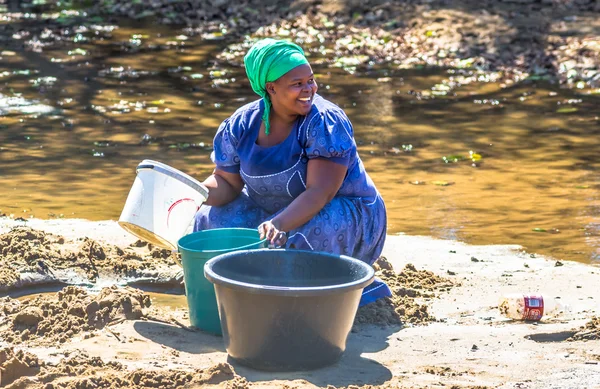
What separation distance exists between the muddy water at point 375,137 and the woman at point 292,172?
1.68 metres

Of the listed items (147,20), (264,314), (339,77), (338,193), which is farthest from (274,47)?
(147,20)

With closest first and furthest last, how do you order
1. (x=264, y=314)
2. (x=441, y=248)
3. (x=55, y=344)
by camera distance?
(x=264, y=314) < (x=55, y=344) < (x=441, y=248)

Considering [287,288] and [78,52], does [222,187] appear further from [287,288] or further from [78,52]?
[78,52]

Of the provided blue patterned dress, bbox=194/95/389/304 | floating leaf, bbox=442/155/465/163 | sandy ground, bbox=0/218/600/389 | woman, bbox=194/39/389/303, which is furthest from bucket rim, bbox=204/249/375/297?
floating leaf, bbox=442/155/465/163

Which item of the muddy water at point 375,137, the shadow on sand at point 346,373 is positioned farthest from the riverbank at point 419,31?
the shadow on sand at point 346,373

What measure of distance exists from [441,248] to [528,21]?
22.9ft

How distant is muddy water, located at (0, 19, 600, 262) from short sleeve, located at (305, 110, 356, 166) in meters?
1.93

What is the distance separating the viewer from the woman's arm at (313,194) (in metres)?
4.11

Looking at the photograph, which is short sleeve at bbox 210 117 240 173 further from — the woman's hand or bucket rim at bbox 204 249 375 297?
bucket rim at bbox 204 249 375 297

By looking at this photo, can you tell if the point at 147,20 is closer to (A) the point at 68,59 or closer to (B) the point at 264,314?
(A) the point at 68,59

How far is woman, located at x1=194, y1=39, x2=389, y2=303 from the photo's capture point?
13.7ft

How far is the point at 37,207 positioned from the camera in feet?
21.0

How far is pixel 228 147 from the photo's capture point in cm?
453

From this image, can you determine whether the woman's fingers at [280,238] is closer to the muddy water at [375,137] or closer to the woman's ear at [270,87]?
the woman's ear at [270,87]
